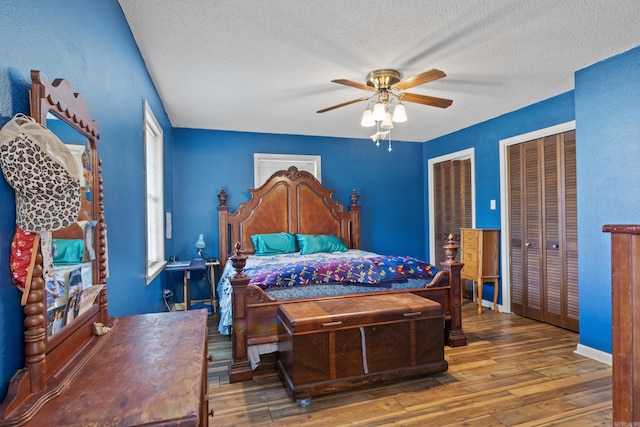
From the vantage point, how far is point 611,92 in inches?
110

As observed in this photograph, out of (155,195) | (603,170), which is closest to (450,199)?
(603,170)

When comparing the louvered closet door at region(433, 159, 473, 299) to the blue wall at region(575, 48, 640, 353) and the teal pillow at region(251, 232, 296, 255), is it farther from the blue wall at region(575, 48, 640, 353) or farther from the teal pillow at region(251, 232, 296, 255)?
the teal pillow at region(251, 232, 296, 255)

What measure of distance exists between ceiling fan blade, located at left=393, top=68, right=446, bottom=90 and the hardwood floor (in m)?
2.23

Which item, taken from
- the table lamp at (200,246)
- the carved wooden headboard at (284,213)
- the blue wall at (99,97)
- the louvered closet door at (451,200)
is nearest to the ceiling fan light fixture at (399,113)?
the blue wall at (99,97)

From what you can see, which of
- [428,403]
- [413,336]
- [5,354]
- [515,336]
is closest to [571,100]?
[515,336]

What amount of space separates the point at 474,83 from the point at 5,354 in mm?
3687

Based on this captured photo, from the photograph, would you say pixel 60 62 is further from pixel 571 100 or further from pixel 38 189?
pixel 571 100

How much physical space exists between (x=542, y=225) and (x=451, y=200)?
1.52 metres

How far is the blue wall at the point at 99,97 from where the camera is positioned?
86cm

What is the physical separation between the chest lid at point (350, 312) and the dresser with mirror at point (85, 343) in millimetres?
978

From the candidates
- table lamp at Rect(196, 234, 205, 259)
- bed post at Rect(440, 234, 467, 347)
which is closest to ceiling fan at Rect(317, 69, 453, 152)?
bed post at Rect(440, 234, 467, 347)

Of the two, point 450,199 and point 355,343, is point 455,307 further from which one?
point 450,199

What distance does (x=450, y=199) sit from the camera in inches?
207

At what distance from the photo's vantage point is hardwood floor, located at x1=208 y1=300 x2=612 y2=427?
205cm
